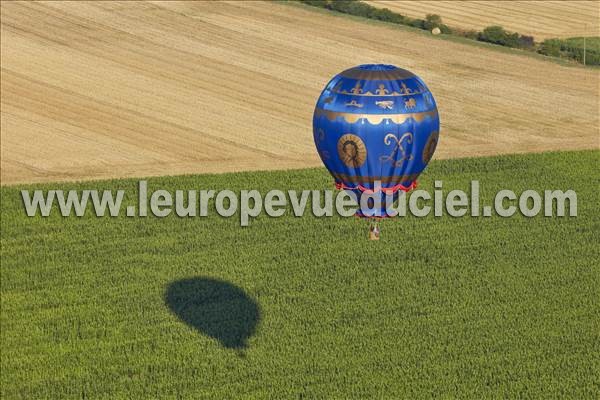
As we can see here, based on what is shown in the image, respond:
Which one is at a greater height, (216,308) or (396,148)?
(396,148)

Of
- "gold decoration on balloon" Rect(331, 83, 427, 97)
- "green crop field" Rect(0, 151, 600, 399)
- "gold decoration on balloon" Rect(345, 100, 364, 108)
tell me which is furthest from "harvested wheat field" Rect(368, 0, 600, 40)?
"gold decoration on balloon" Rect(345, 100, 364, 108)

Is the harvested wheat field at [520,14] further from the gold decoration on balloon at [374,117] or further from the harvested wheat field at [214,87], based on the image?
the gold decoration on balloon at [374,117]

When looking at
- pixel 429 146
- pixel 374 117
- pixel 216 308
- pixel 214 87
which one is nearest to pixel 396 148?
pixel 374 117

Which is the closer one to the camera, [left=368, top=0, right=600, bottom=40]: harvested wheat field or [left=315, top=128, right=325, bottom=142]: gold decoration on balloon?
[left=315, top=128, right=325, bottom=142]: gold decoration on balloon

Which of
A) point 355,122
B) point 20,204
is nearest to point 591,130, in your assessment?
point 20,204

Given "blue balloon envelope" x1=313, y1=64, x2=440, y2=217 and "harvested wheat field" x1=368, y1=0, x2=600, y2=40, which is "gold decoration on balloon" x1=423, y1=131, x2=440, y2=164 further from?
"harvested wheat field" x1=368, y1=0, x2=600, y2=40

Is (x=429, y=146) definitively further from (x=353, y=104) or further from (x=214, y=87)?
(x=214, y=87)
